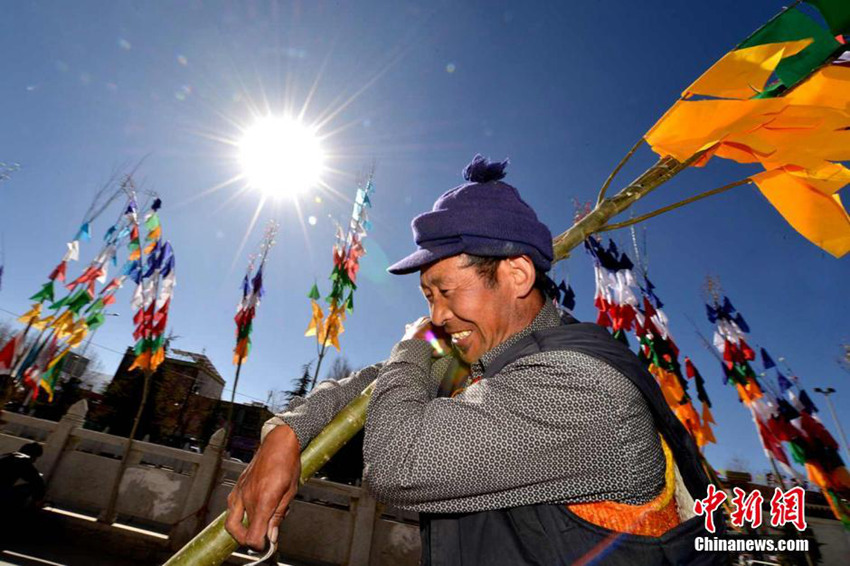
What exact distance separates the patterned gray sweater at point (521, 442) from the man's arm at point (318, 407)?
35 centimetres

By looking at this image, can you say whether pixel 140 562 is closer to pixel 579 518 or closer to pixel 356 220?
pixel 356 220

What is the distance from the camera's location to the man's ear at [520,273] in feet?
4.81

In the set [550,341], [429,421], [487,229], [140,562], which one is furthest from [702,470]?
[140,562]

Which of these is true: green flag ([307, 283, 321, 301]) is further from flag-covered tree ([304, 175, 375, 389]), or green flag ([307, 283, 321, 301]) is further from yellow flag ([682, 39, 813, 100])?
yellow flag ([682, 39, 813, 100])

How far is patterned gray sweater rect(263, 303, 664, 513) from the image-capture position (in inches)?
36.4

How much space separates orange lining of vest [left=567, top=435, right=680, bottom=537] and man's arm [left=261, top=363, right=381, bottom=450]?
842 mm

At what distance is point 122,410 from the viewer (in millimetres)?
26984

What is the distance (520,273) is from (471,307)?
24 centimetres

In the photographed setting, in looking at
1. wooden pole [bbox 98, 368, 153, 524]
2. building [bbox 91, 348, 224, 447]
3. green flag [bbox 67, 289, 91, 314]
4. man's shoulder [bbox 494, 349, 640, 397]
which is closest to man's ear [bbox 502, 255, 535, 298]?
man's shoulder [bbox 494, 349, 640, 397]

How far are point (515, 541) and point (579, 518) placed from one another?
198mm

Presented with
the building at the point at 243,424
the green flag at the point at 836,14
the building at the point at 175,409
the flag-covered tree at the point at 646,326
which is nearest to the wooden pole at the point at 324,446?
the green flag at the point at 836,14

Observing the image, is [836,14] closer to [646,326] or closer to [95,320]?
[646,326]

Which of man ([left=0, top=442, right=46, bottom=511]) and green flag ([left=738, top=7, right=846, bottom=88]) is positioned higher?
green flag ([left=738, top=7, right=846, bottom=88])

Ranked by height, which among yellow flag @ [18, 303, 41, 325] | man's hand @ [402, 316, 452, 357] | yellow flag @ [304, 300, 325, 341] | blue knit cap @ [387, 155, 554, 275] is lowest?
man's hand @ [402, 316, 452, 357]
